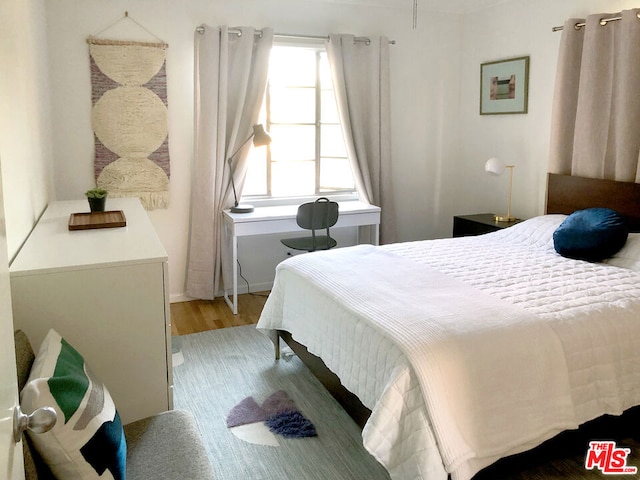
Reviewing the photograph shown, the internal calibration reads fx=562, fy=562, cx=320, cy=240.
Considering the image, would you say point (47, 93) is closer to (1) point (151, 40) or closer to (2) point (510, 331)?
(1) point (151, 40)

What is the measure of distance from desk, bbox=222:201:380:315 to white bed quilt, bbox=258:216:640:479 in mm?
1306

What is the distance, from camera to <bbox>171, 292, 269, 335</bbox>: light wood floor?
3.91 m

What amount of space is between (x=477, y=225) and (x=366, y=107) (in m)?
1.35

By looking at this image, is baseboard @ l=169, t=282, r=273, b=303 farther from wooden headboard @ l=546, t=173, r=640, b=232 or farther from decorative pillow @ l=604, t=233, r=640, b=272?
decorative pillow @ l=604, t=233, r=640, b=272

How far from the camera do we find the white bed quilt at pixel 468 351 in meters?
1.90

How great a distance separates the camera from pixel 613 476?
223cm

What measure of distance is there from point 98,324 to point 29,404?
0.57 m

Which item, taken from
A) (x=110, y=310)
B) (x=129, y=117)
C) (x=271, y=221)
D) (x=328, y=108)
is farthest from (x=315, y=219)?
(x=110, y=310)

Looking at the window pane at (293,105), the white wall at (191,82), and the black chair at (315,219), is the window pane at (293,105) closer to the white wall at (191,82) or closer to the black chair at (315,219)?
the white wall at (191,82)

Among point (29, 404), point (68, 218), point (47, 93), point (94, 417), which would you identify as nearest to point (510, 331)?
point (94, 417)

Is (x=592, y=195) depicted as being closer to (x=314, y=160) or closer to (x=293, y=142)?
(x=314, y=160)

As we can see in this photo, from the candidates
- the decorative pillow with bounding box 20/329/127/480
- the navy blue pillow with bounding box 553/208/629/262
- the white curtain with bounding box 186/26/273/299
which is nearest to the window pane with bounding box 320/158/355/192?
the white curtain with bounding box 186/26/273/299

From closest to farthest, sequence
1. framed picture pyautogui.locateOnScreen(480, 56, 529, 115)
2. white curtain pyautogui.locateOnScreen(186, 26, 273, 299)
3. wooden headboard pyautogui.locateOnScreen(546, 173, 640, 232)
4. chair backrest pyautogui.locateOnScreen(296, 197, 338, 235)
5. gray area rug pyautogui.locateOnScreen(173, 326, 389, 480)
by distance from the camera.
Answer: gray area rug pyautogui.locateOnScreen(173, 326, 389, 480) < wooden headboard pyautogui.locateOnScreen(546, 173, 640, 232) < chair backrest pyautogui.locateOnScreen(296, 197, 338, 235) < white curtain pyautogui.locateOnScreen(186, 26, 273, 299) < framed picture pyautogui.locateOnScreen(480, 56, 529, 115)

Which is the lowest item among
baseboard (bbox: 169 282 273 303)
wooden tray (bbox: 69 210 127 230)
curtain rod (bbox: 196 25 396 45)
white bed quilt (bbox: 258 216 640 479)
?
baseboard (bbox: 169 282 273 303)
